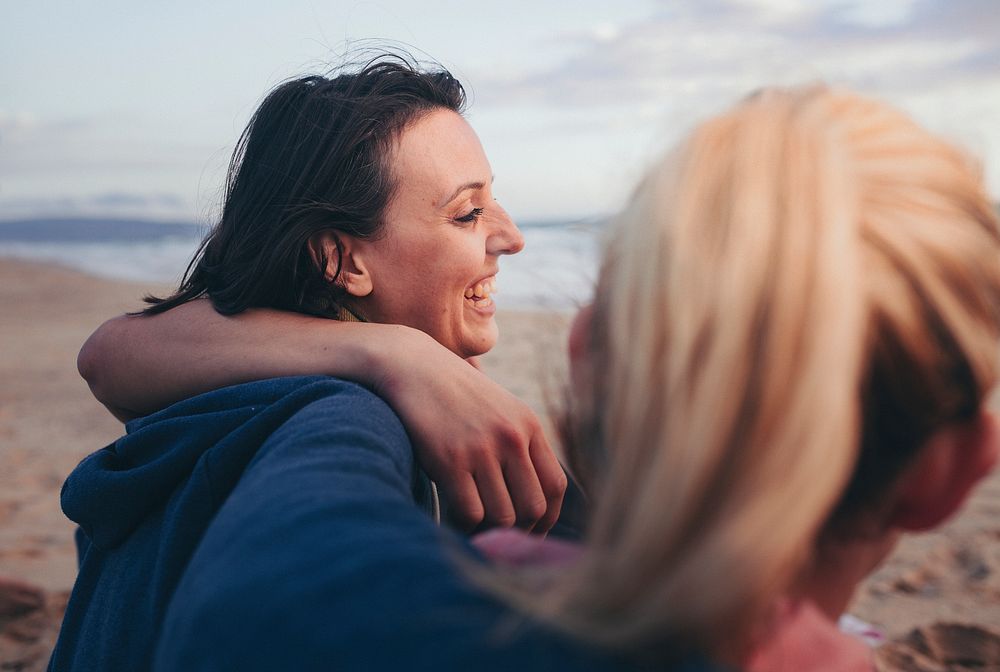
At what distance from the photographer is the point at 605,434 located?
0.88 metres

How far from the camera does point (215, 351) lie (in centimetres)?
185

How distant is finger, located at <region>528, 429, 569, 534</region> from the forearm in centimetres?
32

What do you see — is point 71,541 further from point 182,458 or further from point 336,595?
point 336,595

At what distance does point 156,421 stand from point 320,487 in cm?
80

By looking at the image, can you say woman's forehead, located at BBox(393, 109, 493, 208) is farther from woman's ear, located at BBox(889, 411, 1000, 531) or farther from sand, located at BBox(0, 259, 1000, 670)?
woman's ear, located at BBox(889, 411, 1000, 531)

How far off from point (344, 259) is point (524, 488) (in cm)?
88

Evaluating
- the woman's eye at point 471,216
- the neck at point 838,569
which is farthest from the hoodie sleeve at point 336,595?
the woman's eye at point 471,216

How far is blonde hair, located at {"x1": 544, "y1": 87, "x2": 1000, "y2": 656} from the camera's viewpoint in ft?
2.34

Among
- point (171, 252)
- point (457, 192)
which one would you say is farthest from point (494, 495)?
point (171, 252)

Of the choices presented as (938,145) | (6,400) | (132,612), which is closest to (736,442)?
(938,145)

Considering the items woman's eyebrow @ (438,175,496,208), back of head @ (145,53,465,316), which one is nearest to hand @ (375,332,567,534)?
back of head @ (145,53,465,316)

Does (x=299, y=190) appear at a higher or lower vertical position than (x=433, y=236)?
higher

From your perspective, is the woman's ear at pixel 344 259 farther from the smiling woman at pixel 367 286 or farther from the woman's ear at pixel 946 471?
the woman's ear at pixel 946 471

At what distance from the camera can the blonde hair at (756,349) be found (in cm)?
71
